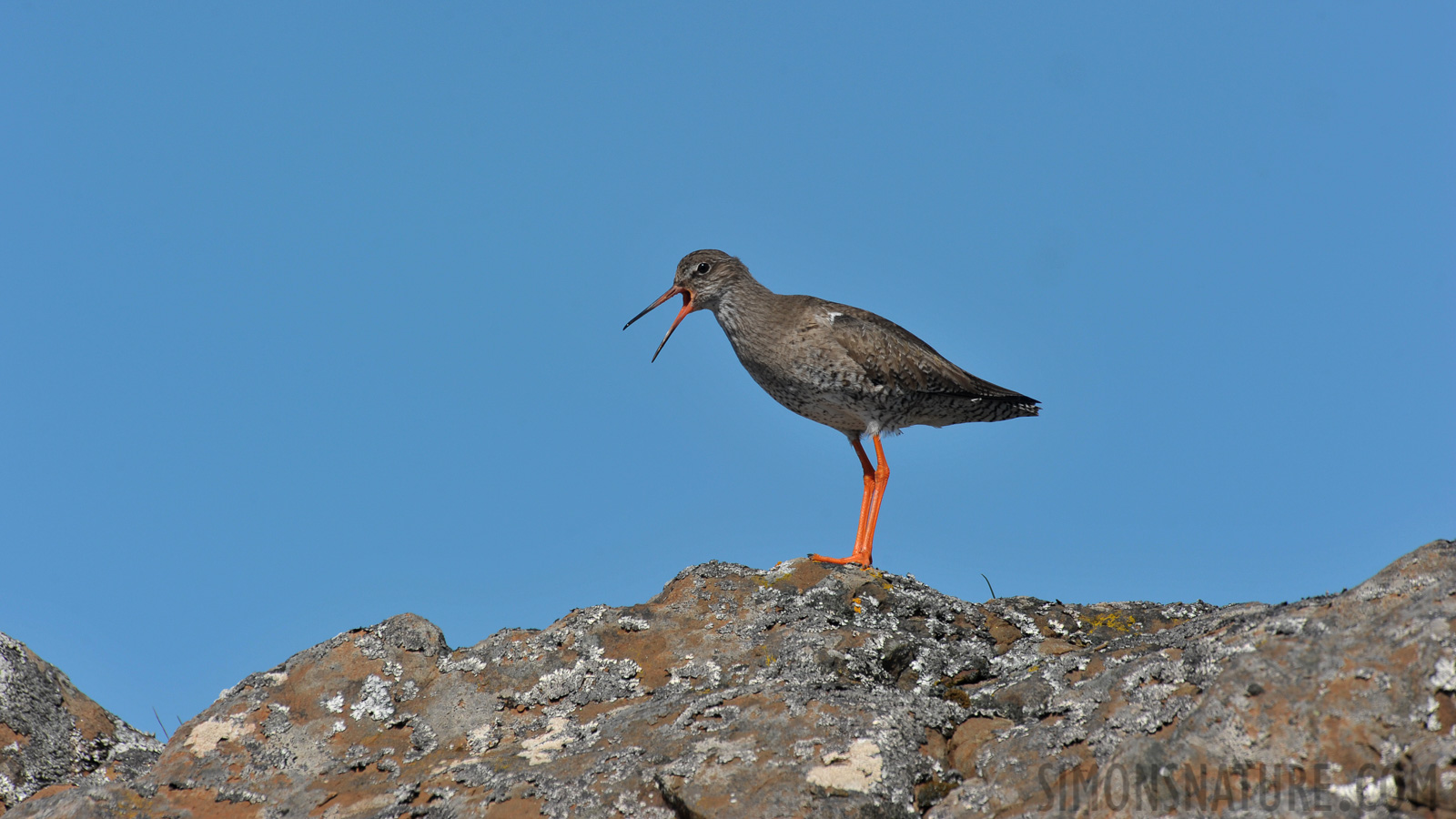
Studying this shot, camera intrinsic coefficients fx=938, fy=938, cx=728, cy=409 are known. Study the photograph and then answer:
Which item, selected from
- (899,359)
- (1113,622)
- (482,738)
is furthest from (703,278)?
(482,738)

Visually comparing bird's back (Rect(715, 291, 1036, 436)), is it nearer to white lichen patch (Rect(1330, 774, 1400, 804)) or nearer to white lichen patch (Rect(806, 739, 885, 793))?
white lichen patch (Rect(806, 739, 885, 793))

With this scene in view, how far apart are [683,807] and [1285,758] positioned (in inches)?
92.3

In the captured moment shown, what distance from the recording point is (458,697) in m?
5.82

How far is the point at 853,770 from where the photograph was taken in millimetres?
4109

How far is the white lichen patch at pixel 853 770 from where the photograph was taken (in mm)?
4047

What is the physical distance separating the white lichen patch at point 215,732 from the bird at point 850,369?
5.83m

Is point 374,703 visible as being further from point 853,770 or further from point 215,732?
point 853,770

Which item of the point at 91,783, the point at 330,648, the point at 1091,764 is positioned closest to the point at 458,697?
the point at 330,648

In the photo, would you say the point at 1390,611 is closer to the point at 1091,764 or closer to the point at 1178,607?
the point at 1091,764

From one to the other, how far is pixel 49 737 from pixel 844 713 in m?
5.18

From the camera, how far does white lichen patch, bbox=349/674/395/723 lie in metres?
5.73

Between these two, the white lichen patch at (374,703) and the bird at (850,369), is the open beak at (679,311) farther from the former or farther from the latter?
the white lichen patch at (374,703)

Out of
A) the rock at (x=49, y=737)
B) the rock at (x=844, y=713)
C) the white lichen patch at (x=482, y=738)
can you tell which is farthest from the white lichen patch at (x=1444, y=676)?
the rock at (x=49, y=737)

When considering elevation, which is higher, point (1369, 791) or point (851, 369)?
point (851, 369)
